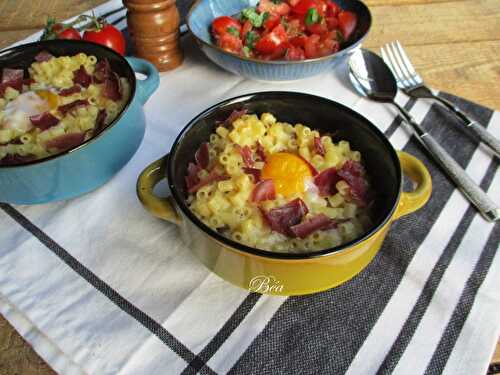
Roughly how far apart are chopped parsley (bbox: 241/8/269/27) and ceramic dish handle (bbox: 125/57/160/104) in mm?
437

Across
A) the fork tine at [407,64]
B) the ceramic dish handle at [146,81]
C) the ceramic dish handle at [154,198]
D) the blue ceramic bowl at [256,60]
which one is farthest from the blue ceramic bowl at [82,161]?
the fork tine at [407,64]

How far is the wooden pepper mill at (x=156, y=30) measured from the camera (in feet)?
4.07

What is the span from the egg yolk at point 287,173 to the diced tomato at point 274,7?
75 centimetres

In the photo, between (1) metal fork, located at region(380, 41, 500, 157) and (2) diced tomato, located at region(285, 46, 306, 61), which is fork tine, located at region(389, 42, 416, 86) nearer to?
(1) metal fork, located at region(380, 41, 500, 157)

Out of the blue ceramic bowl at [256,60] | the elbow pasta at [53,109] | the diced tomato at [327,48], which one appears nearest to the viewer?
the elbow pasta at [53,109]

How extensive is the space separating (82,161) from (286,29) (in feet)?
2.78

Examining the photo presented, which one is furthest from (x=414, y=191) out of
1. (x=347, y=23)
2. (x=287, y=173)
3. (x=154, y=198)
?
→ (x=347, y=23)

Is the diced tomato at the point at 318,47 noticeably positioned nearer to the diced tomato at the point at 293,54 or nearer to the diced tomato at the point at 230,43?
the diced tomato at the point at 293,54

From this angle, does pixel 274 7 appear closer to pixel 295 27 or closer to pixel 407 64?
pixel 295 27

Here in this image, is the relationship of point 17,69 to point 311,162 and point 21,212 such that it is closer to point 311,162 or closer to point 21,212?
point 21,212

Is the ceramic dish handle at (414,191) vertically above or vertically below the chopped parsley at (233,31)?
below

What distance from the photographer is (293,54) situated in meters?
1.27

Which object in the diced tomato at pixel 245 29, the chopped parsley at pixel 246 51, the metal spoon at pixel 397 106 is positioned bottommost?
the metal spoon at pixel 397 106

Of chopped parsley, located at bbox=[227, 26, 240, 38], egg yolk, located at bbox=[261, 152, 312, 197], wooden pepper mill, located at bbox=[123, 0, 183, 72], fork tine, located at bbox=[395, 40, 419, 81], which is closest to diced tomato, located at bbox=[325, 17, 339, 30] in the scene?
fork tine, located at bbox=[395, 40, 419, 81]
